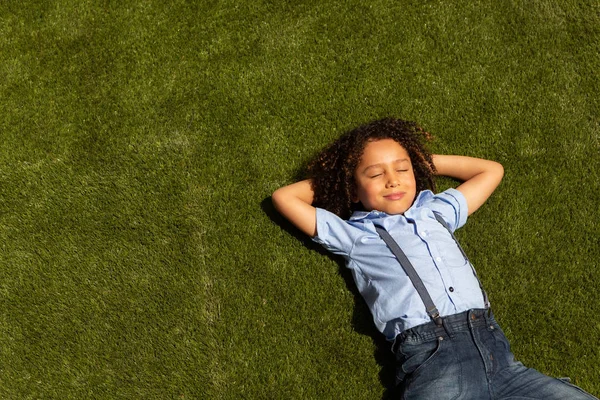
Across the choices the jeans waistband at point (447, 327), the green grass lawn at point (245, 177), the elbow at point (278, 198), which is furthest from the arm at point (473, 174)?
the elbow at point (278, 198)

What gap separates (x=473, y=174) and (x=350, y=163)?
3.09 ft

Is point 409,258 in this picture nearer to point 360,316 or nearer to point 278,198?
point 360,316

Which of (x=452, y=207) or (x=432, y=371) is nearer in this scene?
(x=432, y=371)

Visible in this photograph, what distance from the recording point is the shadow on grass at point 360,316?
355 cm

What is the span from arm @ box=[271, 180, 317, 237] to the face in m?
0.40

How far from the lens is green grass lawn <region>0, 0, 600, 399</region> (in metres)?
3.59

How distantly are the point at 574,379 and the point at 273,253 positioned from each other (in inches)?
89.2

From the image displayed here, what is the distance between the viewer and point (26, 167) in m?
3.91

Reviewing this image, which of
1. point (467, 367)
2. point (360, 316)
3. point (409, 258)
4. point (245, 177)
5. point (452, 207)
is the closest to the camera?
point (467, 367)

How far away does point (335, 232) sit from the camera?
11.2 ft

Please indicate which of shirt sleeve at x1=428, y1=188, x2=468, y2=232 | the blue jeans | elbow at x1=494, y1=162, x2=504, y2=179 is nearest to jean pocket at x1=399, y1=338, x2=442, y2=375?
the blue jeans

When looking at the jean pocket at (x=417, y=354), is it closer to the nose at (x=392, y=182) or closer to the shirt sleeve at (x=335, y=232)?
the shirt sleeve at (x=335, y=232)

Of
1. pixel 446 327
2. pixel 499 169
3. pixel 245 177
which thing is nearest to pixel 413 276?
pixel 446 327

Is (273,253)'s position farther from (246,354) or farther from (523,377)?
(523,377)
